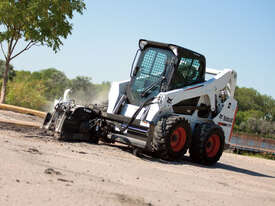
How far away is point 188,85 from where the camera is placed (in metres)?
10.7

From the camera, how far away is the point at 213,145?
11125 mm

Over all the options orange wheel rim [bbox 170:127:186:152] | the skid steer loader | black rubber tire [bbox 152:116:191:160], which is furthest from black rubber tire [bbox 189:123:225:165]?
black rubber tire [bbox 152:116:191:160]

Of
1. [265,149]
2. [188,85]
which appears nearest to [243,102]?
[265,149]

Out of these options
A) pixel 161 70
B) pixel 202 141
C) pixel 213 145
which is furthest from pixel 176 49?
pixel 213 145

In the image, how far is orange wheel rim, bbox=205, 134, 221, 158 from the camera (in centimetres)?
1095

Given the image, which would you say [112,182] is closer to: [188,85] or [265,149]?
[188,85]

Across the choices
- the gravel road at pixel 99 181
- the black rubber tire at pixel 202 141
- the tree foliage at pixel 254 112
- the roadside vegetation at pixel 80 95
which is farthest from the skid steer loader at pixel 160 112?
the tree foliage at pixel 254 112

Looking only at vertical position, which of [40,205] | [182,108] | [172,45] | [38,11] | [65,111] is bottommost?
[40,205]

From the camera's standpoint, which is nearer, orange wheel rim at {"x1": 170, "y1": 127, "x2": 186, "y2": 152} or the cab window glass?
orange wheel rim at {"x1": 170, "y1": 127, "x2": 186, "y2": 152}

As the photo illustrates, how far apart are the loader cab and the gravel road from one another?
180cm

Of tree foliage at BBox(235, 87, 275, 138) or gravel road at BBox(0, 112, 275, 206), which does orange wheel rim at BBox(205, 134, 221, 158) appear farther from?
tree foliage at BBox(235, 87, 275, 138)

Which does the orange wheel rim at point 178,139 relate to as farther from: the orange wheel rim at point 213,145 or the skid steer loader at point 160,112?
the orange wheel rim at point 213,145

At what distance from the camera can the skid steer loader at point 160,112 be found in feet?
31.6

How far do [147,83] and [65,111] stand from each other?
2.21 meters
